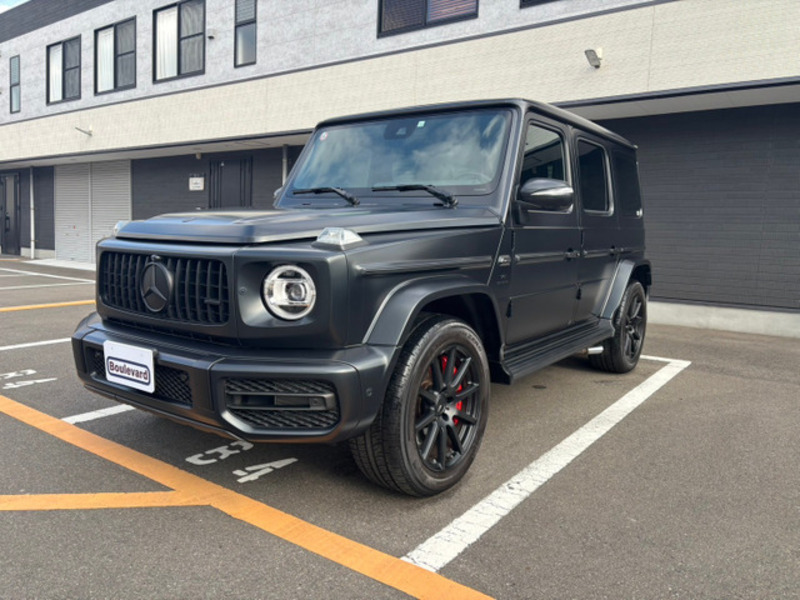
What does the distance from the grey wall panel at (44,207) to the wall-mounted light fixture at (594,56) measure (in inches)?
694

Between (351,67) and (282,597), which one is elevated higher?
(351,67)

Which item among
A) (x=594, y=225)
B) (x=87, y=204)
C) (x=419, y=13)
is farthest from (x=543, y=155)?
(x=87, y=204)

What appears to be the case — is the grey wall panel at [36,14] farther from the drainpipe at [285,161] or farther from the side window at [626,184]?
the side window at [626,184]

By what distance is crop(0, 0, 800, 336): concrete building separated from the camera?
7.58 m

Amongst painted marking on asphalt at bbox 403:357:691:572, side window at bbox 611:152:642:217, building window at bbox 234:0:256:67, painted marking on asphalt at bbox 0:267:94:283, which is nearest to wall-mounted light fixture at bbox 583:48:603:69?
side window at bbox 611:152:642:217

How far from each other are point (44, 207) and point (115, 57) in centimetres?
621

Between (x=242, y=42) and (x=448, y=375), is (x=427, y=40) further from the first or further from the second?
(x=448, y=375)

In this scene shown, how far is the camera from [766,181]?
25.7 feet

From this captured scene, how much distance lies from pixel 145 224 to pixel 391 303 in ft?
4.38

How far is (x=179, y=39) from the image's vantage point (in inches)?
575

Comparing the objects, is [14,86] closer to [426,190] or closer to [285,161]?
[285,161]

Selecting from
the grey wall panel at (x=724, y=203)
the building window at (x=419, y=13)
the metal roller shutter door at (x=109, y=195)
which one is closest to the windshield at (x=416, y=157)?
the grey wall panel at (x=724, y=203)

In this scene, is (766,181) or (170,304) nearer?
(170,304)

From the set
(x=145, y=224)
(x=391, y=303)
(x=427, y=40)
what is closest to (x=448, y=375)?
(x=391, y=303)
